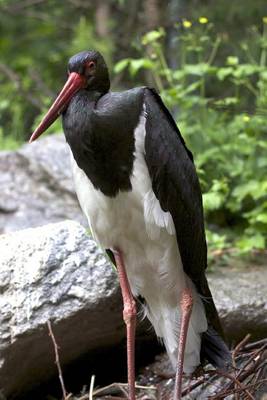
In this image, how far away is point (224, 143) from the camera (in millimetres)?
6059

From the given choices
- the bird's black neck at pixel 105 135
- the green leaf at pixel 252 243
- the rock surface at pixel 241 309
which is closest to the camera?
the bird's black neck at pixel 105 135

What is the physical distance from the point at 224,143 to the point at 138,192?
98.6 inches

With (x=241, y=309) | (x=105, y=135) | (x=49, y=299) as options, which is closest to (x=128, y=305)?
(x=49, y=299)

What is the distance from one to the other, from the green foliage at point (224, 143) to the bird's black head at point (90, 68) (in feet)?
5.76

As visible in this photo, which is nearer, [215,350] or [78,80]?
[78,80]

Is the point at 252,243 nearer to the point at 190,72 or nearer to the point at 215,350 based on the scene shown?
the point at 190,72

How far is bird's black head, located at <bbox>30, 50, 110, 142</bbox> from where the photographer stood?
3.67 m

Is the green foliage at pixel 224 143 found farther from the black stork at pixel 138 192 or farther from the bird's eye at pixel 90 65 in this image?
the bird's eye at pixel 90 65

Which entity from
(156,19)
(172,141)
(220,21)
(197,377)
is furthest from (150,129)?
(220,21)

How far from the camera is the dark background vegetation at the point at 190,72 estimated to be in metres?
5.61

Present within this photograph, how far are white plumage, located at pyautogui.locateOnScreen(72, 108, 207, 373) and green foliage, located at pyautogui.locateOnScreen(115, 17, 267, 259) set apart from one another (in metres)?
1.27

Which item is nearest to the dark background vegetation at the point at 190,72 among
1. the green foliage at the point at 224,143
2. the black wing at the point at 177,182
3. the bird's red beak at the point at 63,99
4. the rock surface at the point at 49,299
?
the green foliage at the point at 224,143

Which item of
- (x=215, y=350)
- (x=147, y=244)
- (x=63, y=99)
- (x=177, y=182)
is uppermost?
(x=63, y=99)

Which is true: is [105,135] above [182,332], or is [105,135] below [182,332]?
above
